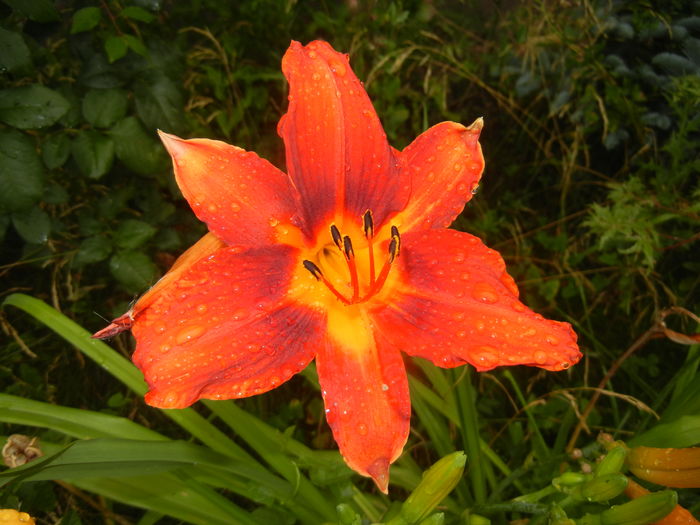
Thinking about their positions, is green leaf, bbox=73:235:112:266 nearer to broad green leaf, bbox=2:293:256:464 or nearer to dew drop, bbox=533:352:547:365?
broad green leaf, bbox=2:293:256:464

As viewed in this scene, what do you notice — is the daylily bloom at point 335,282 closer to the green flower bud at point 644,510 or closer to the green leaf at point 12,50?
the green flower bud at point 644,510

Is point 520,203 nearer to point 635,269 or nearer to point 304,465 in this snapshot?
point 635,269

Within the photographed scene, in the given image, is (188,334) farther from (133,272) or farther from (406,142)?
(406,142)

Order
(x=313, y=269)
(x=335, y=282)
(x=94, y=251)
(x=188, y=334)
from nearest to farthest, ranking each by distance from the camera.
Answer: (x=188, y=334)
(x=313, y=269)
(x=335, y=282)
(x=94, y=251)

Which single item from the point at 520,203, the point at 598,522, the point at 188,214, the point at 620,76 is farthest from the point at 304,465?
the point at 620,76

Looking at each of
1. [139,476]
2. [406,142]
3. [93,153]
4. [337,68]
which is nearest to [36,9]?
[93,153]

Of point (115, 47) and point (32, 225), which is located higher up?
point (115, 47)
